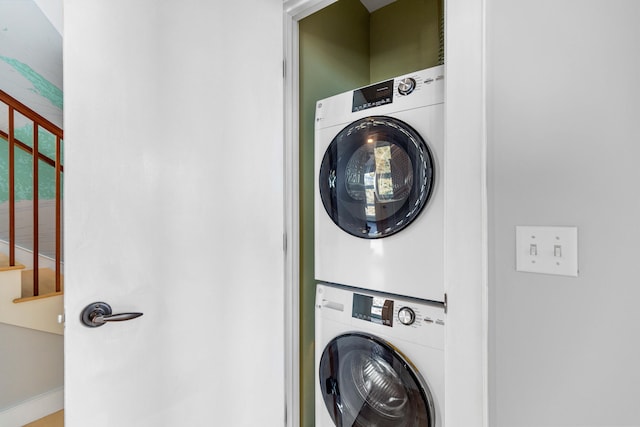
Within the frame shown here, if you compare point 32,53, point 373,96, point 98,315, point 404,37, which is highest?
point 404,37

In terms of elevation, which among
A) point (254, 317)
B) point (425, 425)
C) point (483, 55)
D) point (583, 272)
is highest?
point (483, 55)

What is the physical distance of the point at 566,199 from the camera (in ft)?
2.51

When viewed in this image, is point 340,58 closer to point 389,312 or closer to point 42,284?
point 389,312

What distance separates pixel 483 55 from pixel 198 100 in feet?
3.06

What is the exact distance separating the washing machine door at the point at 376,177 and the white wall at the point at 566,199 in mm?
303

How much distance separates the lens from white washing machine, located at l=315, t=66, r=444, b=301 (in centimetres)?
111

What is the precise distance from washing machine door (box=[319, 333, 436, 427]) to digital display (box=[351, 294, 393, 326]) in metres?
0.07

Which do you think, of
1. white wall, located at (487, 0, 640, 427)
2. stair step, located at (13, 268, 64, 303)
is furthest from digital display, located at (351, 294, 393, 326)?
stair step, located at (13, 268, 64, 303)

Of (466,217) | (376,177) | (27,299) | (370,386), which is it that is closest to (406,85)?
(376,177)

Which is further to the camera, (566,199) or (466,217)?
(466,217)

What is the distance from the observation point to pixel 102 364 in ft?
2.86

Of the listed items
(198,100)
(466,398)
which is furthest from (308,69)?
(466,398)

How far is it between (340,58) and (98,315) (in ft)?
5.65

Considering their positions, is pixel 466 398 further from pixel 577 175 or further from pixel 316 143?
pixel 316 143
